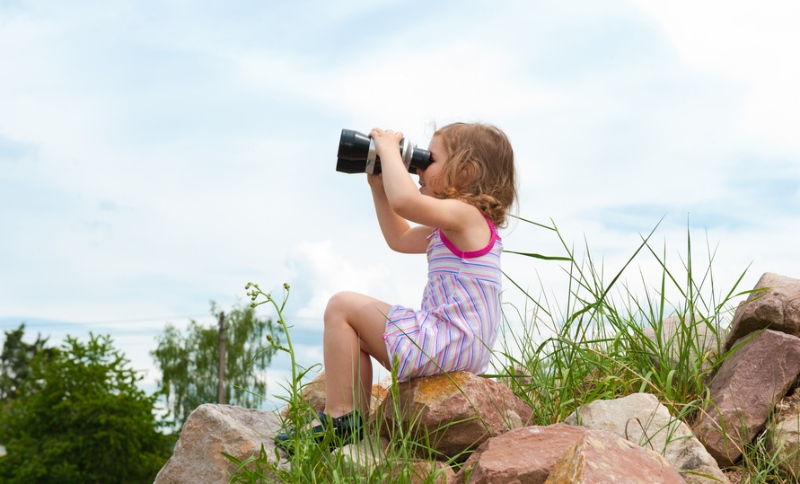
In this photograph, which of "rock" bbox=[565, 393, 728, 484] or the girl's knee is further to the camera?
the girl's knee

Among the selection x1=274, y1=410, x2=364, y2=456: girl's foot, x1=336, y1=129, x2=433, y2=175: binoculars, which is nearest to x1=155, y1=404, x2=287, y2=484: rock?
x1=274, y1=410, x2=364, y2=456: girl's foot

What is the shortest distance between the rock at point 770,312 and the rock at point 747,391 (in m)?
0.15

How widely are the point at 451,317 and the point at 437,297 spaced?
0.49 ft

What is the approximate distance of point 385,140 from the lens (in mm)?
4031

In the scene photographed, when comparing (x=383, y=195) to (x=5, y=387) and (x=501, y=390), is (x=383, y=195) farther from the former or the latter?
(x=5, y=387)

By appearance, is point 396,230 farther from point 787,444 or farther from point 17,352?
point 17,352

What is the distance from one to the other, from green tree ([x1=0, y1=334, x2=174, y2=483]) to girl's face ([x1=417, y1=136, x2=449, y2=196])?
13038 millimetres

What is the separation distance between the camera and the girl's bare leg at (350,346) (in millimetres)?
3576

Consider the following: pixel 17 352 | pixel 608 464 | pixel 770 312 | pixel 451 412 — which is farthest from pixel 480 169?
pixel 17 352

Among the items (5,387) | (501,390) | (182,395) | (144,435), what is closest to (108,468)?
(144,435)

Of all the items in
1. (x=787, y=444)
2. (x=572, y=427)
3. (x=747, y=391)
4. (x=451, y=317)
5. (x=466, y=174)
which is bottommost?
(x=787, y=444)

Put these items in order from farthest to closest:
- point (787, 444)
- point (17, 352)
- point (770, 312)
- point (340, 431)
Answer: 1. point (17, 352)
2. point (770, 312)
3. point (787, 444)
4. point (340, 431)

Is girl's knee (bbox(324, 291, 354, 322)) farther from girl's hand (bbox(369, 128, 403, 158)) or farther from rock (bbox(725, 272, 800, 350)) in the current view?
rock (bbox(725, 272, 800, 350))

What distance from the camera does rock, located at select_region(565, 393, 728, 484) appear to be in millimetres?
3273
